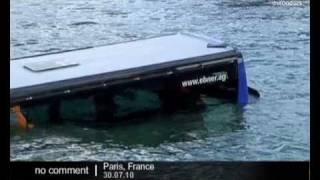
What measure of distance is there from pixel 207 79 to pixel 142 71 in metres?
0.18

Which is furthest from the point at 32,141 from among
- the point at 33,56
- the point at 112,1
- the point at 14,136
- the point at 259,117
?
the point at 259,117

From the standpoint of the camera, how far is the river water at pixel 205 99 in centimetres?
282

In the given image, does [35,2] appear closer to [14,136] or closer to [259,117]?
[14,136]

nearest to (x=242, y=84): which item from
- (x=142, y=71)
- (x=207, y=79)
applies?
(x=207, y=79)

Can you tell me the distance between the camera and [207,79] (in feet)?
9.36

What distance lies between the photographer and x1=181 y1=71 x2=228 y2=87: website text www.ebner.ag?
9.36ft
